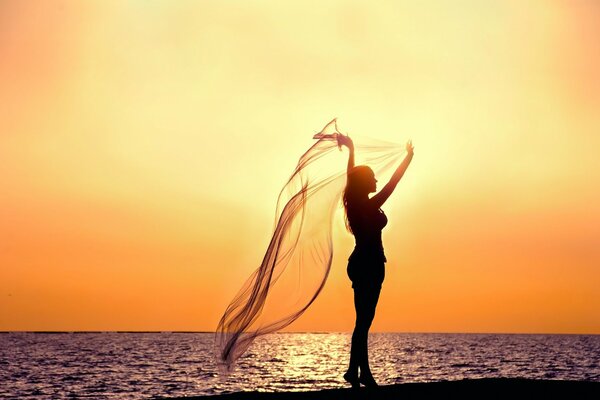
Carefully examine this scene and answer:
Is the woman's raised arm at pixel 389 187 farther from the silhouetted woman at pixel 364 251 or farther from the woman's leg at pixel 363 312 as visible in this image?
the woman's leg at pixel 363 312

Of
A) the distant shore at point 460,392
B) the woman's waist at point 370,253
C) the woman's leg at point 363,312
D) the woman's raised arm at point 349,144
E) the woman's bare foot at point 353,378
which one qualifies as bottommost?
the distant shore at point 460,392

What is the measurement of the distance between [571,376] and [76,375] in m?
51.9

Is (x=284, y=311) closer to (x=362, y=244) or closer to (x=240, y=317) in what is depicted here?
(x=240, y=317)

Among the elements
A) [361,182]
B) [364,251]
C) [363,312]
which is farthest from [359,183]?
[363,312]

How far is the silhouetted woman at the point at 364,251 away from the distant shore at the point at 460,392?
1.66 feet

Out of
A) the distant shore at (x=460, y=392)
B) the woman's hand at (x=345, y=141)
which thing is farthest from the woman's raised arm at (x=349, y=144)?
the distant shore at (x=460, y=392)

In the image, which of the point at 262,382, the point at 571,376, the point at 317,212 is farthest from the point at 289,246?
the point at 571,376

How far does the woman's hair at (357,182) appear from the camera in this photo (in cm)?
1555

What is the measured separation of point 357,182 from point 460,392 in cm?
412

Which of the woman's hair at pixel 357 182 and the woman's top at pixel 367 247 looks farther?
the woman's hair at pixel 357 182

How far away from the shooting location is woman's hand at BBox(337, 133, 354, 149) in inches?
645

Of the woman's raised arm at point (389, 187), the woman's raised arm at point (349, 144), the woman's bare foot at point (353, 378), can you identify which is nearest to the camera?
the woman's raised arm at point (389, 187)

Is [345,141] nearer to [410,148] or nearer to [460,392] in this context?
[410,148]

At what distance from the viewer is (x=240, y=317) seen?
57.0 ft
